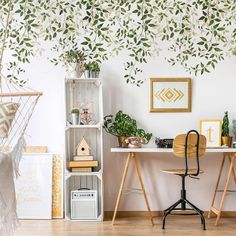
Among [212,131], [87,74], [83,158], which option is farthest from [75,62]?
[212,131]

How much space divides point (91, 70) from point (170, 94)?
0.85m

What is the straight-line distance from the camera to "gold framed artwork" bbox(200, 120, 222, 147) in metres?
4.60

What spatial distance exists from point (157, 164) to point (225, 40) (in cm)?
145

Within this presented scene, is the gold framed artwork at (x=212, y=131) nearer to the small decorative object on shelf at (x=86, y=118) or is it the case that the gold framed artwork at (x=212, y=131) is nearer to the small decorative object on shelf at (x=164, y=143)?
the small decorative object on shelf at (x=164, y=143)

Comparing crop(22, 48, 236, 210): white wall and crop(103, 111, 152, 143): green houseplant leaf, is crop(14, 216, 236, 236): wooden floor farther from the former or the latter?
crop(103, 111, 152, 143): green houseplant leaf

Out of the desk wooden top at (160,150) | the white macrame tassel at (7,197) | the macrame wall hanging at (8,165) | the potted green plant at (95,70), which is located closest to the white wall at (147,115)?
the potted green plant at (95,70)

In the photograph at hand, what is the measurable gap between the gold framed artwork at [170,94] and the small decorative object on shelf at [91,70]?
572mm

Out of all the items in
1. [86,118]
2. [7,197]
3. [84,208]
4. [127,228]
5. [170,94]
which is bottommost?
[127,228]

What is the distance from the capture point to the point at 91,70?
464 centimetres

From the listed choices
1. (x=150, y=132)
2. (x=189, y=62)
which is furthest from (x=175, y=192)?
(x=189, y=62)

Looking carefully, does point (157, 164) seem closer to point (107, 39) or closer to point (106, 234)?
point (106, 234)

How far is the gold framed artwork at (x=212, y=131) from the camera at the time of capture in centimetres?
460

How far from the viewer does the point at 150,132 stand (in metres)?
4.81

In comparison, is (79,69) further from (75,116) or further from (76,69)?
(75,116)
